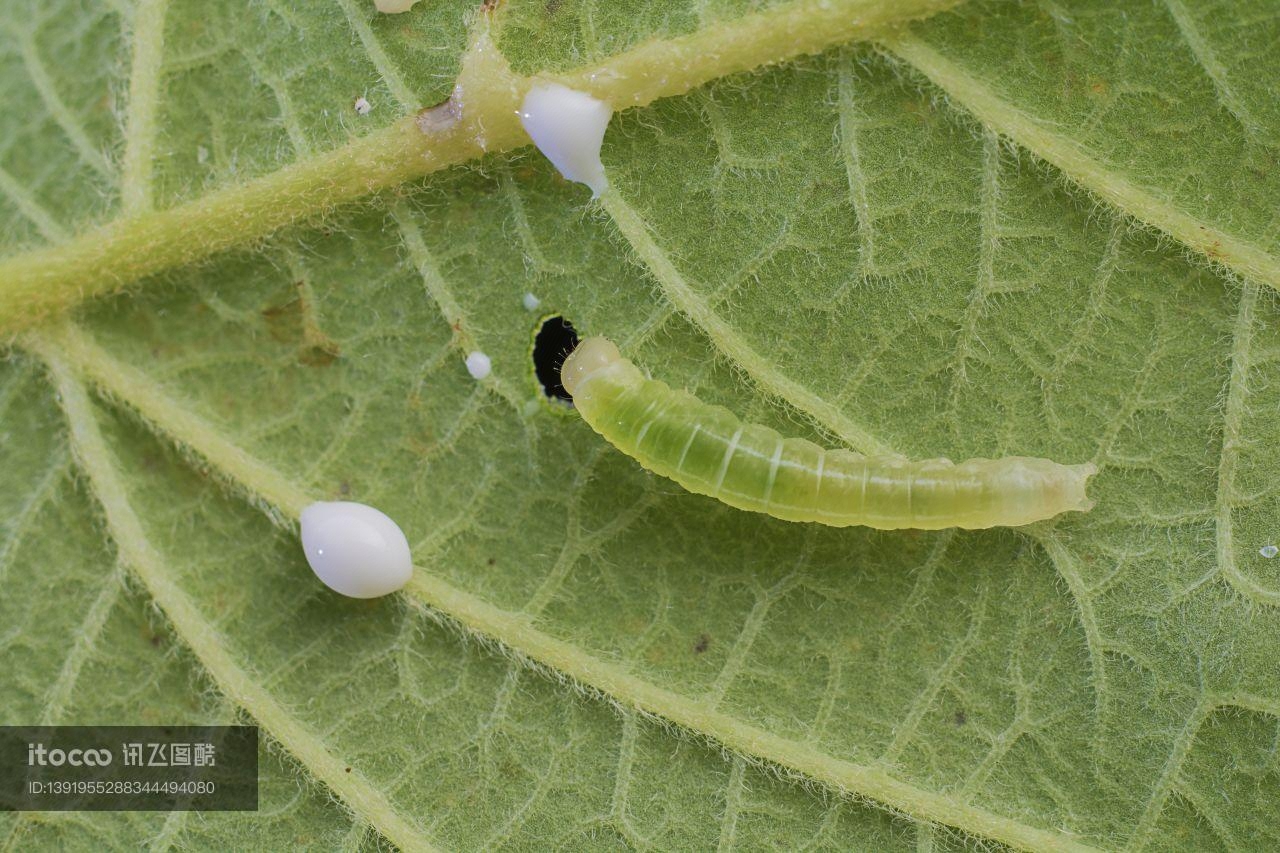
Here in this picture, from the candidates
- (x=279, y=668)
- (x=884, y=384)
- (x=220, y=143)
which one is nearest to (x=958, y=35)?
(x=884, y=384)

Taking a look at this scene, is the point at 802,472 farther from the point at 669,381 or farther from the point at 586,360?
the point at 586,360

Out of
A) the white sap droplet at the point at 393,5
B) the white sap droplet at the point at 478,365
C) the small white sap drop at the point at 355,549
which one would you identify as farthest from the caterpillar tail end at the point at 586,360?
the white sap droplet at the point at 393,5

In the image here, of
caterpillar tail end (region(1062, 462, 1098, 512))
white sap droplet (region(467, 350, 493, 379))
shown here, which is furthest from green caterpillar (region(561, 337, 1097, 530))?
white sap droplet (region(467, 350, 493, 379))

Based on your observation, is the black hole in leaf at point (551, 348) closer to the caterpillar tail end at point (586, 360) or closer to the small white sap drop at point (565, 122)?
the caterpillar tail end at point (586, 360)

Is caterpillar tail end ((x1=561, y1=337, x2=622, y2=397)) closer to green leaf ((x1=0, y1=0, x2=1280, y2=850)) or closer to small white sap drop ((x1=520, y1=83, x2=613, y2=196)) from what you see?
green leaf ((x1=0, y1=0, x2=1280, y2=850))

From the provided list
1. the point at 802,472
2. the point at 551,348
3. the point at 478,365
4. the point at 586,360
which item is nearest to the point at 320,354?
the point at 478,365

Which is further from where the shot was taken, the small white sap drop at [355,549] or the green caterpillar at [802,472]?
the small white sap drop at [355,549]
